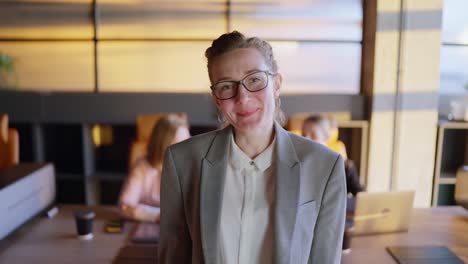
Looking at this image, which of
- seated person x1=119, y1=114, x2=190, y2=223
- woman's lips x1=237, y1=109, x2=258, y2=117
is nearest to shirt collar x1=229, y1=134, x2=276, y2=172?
woman's lips x1=237, y1=109, x2=258, y2=117

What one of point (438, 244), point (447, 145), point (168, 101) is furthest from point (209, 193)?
point (447, 145)

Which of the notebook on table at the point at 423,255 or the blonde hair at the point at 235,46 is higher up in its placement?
the blonde hair at the point at 235,46

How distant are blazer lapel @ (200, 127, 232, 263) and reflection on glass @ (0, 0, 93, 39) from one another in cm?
295

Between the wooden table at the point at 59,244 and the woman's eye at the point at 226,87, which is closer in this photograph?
the woman's eye at the point at 226,87

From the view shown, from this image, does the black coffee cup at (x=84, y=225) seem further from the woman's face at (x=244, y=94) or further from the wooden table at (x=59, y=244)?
the woman's face at (x=244, y=94)

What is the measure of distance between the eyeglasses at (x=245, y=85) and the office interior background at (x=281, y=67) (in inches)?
98.7

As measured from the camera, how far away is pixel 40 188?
1900 millimetres

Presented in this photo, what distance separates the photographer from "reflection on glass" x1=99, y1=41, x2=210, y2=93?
3.63 m

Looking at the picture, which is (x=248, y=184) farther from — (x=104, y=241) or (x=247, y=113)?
(x=104, y=241)

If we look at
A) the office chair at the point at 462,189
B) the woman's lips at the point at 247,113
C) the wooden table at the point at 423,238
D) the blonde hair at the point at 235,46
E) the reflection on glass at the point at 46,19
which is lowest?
the wooden table at the point at 423,238

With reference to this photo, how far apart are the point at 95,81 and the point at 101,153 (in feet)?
2.22

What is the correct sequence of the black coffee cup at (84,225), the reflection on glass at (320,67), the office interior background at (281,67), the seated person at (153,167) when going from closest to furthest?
1. the black coffee cup at (84,225)
2. the seated person at (153,167)
3. the office interior background at (281,67)
4. the reflection on glass at (320,67)

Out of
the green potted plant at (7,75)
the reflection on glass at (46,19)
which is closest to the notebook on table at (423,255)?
the reflection on glass at (46,19)

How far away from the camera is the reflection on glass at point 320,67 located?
12.1 ft
